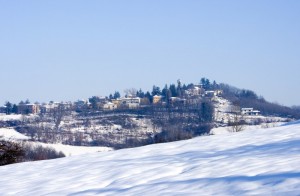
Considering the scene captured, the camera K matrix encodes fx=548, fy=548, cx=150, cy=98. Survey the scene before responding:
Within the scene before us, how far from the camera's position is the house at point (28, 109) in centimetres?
16250

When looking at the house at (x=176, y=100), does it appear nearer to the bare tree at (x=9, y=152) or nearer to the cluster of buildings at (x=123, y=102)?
the cluster of buildings at (x=123, y=102)

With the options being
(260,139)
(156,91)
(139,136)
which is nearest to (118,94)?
(156,91)

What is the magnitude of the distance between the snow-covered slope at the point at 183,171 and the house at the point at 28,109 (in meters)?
154

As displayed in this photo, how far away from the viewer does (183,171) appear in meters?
6.84

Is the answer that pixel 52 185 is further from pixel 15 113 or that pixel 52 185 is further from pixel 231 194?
pixel 15 113

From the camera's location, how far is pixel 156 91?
145125 mm

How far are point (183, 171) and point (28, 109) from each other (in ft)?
535

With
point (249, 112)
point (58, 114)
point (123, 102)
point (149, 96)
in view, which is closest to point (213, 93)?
point (149, 96)

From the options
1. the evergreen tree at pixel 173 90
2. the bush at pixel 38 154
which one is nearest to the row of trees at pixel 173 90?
the evergreen tree at pixel 173 90

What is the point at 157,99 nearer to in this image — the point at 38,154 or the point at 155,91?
the point at 155,91

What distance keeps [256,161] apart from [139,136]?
3787 inches

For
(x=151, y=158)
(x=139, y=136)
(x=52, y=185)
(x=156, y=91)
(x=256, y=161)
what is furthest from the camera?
(x=156, y=91)

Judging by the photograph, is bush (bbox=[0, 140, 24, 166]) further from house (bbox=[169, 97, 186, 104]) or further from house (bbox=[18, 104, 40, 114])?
house (bbox=[18, 104, 40, 114])

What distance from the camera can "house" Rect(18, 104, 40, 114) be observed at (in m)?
162
